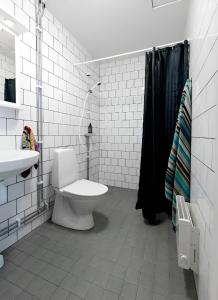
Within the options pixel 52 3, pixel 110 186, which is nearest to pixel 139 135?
pixel 110 186

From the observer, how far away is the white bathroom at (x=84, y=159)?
103cm

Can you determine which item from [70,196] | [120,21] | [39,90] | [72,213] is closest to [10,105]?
[39,90]

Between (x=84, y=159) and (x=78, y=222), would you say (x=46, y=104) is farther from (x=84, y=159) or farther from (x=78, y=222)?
(x=78, y=222)

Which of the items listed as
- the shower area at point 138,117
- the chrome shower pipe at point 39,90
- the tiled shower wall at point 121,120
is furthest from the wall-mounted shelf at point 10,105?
the tiled shower wall at point 121,120

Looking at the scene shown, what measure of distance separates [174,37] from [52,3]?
1547 mm

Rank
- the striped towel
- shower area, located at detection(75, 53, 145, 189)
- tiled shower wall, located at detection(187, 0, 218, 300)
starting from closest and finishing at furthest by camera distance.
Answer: tiled shower wall, located at detection(187, 0, 218, 300), the striped towel, shower area, located at detection(75, 53, 145, 189)

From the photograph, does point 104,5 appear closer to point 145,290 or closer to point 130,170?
point 130,170

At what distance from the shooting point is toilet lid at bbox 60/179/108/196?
158cm

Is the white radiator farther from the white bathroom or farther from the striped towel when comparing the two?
the striped towel

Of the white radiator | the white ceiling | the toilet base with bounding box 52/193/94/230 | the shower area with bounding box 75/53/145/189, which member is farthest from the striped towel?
the shower area with bounding box 75/53/145/189

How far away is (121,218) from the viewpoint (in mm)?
1938

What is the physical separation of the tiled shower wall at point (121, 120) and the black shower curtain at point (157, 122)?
0.93m

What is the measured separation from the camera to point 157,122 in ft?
5.93

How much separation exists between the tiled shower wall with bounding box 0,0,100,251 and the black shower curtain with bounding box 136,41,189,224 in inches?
40.1
